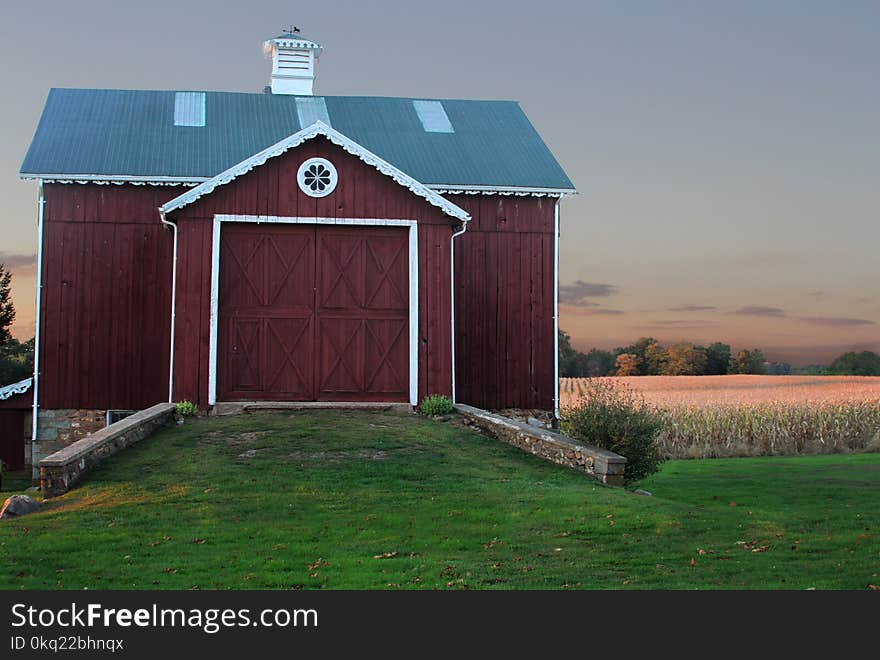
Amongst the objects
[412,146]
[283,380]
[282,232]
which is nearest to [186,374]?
[283,380]

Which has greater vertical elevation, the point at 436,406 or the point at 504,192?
the point at 504,192

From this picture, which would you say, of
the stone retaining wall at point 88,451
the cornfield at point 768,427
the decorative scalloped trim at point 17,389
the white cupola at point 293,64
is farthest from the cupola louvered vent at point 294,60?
the stone retaining wall at point 88,451

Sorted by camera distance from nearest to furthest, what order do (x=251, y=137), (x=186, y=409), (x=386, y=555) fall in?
(x=386, y=555)
(x=186, y=409)
(x=251, y=137)

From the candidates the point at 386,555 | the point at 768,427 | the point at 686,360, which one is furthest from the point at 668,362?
the point at 386,555

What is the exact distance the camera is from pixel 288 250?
20797 millimetres

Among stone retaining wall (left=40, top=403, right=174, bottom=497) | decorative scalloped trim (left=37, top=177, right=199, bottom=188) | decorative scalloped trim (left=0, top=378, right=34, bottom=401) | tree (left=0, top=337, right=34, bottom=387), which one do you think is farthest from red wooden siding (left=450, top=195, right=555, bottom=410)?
tree (left=0, top=337, right=34, bottom=387)

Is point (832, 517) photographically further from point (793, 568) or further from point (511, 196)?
point (511, 196)

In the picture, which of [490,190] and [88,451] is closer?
[88,451]

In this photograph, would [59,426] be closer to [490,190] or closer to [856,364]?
[490,190]

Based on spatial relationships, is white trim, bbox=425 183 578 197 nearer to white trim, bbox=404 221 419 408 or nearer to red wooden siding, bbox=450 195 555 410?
red wooden siding, bbox=450 195 555 410

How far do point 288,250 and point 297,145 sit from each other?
A: 81.8 inches

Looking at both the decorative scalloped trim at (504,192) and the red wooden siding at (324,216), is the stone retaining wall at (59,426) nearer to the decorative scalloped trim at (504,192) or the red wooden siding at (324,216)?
the red wooden siding at (324,216)
